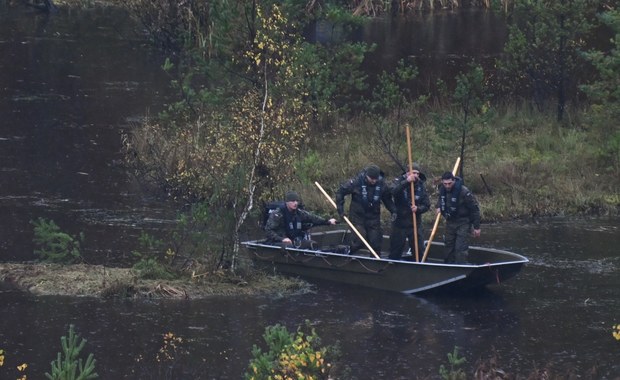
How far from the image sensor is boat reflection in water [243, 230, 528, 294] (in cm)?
1775

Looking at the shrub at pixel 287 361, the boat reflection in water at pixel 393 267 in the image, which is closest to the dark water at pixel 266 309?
the boat reflection in water at pixel 393 267

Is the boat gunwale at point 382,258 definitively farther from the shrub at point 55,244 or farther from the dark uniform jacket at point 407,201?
the shrub at point 55,244

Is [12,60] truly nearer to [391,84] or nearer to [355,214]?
[391,84]

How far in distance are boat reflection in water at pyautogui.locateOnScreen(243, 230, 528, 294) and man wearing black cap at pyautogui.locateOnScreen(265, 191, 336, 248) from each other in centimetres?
17

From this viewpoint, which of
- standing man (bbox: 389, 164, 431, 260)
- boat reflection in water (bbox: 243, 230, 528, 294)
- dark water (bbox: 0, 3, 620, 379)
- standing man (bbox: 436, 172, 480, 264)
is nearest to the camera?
dark water (bbox: 0, 3, 620, 379)

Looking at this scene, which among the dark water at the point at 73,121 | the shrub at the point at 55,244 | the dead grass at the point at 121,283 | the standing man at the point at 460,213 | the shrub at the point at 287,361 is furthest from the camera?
the dark water at the point at 73,121

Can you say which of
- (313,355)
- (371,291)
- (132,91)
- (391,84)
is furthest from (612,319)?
(132,91)

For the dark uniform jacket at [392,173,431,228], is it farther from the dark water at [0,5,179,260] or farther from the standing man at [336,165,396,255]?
the dark water at [0,5,179,260]

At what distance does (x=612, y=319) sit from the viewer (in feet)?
57.1

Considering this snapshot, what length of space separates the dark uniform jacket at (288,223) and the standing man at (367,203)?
1.46ft

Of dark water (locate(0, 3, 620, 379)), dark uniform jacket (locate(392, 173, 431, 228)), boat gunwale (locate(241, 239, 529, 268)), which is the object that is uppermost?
dark uniform jacket (locate(392, 173, 431, 228))

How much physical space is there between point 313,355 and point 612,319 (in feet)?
22.1

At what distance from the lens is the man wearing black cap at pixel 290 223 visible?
61.8ft

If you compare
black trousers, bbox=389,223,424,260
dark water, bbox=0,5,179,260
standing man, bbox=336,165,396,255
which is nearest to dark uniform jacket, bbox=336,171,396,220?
standing man, bbox=336,165,396,255
